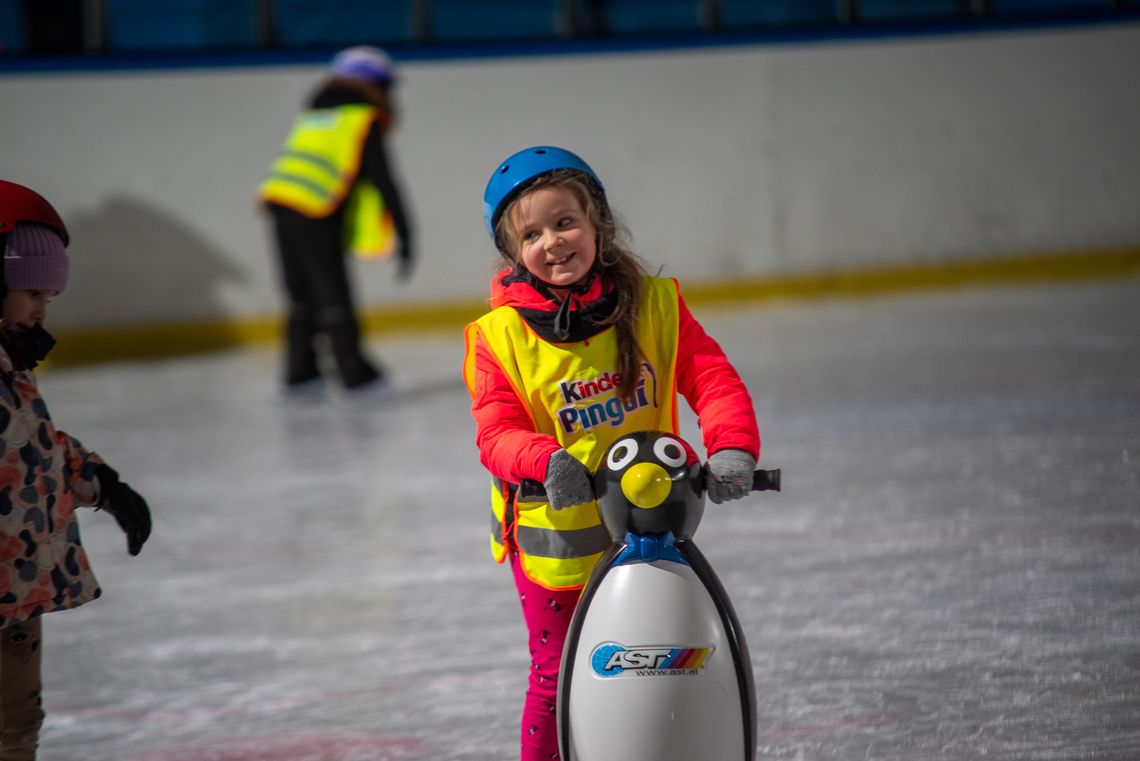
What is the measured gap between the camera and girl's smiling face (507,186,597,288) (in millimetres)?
1824

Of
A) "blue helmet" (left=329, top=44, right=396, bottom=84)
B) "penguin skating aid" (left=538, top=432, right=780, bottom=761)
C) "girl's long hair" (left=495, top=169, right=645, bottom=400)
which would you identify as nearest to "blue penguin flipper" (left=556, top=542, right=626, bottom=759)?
"penguin skating aid" (left=538, top=432, right=780, bottom=761)

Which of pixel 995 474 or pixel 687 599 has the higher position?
pixel 687 599

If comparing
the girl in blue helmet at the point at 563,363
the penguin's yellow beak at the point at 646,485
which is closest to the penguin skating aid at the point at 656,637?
the penguin's yellow beak at the point at 646,485

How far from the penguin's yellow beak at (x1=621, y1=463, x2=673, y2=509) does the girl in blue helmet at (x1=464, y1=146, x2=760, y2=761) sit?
0.14 meters

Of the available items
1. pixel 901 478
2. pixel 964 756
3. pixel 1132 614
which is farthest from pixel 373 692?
pixel 901 478

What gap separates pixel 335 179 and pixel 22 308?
4200mm

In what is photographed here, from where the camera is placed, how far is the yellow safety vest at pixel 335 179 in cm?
589

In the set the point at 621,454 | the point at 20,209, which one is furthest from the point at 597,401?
the point at 20,209

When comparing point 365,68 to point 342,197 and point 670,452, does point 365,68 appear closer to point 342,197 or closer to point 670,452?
point 342,197

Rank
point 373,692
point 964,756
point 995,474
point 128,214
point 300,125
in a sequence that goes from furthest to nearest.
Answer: point 128,214 → point 300,125 → point 995,474 → point 373,692 → point 964,756

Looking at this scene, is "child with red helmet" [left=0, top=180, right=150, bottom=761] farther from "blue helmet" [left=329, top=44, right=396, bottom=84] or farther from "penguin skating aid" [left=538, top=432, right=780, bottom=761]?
"blue helmet" [left=329, top=44, right=396, bottom=84]

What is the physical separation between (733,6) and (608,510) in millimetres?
7359

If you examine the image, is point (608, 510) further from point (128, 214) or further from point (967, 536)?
point (128, 214)

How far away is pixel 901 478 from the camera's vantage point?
157 inches
